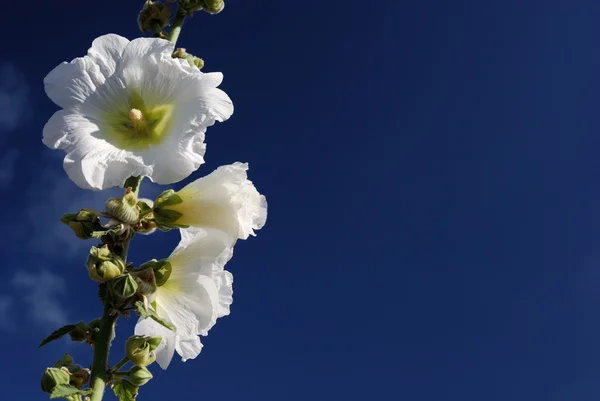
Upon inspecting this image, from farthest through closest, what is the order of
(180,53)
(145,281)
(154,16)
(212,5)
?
1. (212,5)
2. (154,16)
3. (180,53)
4. (145,281)

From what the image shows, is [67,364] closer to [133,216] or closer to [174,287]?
[174,287]

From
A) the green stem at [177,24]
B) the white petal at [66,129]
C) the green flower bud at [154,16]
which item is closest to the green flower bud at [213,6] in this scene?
the green stem at [177,24]

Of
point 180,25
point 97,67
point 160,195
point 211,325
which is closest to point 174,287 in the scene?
point 211,325

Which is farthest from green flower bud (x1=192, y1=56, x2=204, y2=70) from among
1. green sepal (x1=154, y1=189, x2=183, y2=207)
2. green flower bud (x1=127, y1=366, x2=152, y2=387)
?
green flower bud (x1=127, y1=366, x2=152, y2=387)

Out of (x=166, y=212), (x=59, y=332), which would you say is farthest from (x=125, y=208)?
(x=59, y=332)

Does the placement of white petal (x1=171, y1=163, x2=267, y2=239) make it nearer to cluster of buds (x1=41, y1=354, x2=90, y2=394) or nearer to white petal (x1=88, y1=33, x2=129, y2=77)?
white petal (x1=88, y1=33, x2=129, y2=77)

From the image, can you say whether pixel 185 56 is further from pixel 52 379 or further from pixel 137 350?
pixel 52 379
